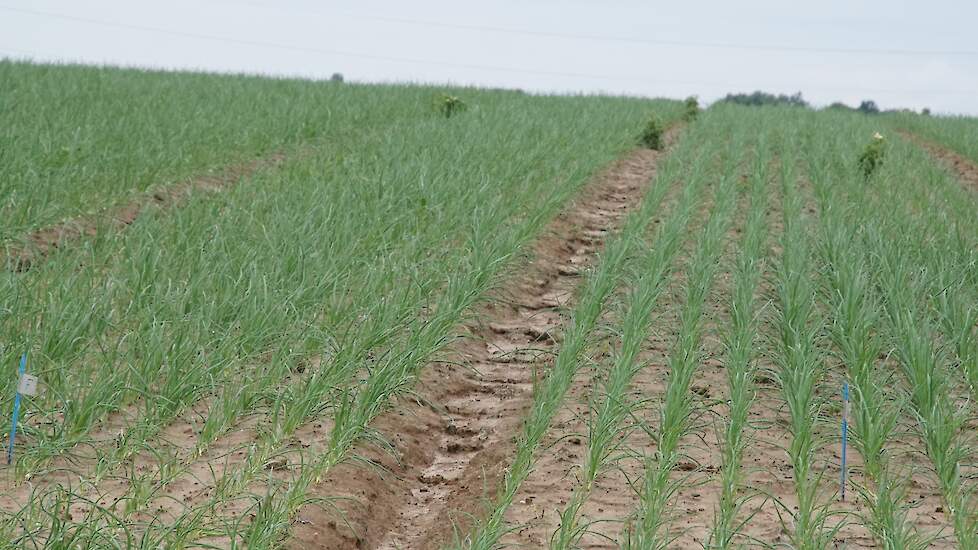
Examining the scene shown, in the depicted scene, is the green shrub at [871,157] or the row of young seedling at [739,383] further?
the green shrub at [871,157]

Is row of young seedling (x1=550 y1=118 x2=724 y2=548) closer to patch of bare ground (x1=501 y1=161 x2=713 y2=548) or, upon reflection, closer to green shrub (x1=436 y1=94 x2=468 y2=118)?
patch of bare ground (x1=501 y1=161 x2=713 y2=548)

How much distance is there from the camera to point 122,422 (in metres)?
4.52

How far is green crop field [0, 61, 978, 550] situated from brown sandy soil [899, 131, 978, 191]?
4286 mm

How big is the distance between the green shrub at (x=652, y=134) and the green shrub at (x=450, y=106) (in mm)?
2692

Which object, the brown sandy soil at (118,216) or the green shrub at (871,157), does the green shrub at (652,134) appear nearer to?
the green shrub at (871,157)

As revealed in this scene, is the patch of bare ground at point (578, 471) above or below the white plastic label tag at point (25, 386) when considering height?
below

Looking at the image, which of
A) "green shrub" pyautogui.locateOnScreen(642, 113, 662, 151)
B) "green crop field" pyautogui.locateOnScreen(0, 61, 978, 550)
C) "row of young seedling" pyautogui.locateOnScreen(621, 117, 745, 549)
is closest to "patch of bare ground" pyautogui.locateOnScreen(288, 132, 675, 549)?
"green crop field" pyautogui.locateOnScreen(0, 61, 978, 550)

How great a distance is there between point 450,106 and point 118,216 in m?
8.26

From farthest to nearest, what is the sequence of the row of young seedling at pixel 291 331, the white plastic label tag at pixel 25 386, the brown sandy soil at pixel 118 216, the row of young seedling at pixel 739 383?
the brown sandy soil at pixel 118 216 < the row of young seedling at pixel 291 331 < the row of young seedling at pixel 739 383 < the white plastic label tag at pixel 25 386

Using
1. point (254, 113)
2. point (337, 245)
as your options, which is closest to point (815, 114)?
point (254, 113)

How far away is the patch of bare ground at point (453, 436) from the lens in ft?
13.3

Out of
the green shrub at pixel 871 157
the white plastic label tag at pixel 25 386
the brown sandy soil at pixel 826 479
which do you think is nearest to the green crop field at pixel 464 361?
the brown sandy soil at pixel 826 479

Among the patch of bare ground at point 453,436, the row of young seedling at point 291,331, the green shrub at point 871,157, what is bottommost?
the patch of bare ground at point 453,436

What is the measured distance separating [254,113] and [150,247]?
302 inches
